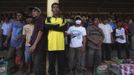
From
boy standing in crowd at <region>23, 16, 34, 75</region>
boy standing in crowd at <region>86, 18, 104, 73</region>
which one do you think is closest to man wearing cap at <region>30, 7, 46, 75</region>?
boy standing in crowd at <region>23, 16, 34, 75</region>

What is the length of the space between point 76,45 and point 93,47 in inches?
29.1

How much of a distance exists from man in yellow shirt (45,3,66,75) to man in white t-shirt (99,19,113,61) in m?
A: 3.67

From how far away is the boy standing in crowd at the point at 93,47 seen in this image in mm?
13398

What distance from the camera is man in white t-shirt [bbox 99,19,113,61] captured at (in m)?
14.5

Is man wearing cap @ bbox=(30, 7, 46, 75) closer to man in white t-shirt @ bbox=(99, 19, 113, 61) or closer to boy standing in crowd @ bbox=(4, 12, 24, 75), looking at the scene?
boy standing in crowd @ bbox=(4, 12, 24, 75)

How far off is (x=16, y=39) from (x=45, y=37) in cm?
215

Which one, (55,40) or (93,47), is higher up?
(55,40)

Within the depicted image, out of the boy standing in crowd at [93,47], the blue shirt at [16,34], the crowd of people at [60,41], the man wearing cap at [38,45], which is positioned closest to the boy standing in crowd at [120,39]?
the crowd of people at [60,41]

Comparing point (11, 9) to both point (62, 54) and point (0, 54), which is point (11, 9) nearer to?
point (0, 54)

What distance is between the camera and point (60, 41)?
11141 mm

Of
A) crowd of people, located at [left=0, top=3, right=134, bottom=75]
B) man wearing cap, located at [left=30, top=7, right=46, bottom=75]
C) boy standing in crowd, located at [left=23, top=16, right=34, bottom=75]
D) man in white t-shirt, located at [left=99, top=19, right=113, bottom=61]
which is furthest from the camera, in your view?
man in white t-shirt, located at [left=99, top=19, right=113, bottom=61]

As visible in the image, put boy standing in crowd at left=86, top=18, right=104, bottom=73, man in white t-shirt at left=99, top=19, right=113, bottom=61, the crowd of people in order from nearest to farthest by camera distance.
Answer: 1. the crowd of people
2. boy standing in crowd at left=86, top=18, right=104, bottom=73
3. man in white t-shirt at left=99, top=19, right=113, bottom=61

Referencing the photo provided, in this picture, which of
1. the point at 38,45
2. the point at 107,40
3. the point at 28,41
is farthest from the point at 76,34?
the point at 38,45

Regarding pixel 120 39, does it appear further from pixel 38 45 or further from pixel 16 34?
pixel 38 45
